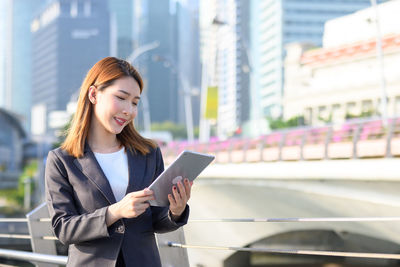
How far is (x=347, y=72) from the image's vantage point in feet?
137

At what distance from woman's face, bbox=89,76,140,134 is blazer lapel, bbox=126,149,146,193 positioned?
0.13m

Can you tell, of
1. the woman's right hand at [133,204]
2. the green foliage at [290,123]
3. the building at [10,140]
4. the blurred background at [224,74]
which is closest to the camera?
the woman's right hand at [133,204]

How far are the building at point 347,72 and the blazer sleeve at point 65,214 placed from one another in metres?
18.8

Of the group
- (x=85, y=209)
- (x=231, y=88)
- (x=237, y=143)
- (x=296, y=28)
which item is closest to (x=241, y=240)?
(x=237, y=143)

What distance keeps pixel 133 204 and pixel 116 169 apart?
1.18ft

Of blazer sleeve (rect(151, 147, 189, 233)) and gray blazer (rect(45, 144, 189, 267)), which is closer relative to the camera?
gray blazer (rect(45, 144, 189, 267))

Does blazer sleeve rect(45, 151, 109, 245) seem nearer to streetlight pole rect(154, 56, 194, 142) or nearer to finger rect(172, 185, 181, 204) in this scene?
finger rect(172, 185, 181, 204)

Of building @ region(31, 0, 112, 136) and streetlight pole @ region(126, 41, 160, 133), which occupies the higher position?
building @ region(31, 0, 112, 136)

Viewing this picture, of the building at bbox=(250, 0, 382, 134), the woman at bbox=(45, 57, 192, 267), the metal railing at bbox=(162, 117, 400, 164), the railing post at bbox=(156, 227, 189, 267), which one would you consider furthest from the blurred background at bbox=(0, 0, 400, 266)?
the railing post at bbox=(156, 227, 189, 267)

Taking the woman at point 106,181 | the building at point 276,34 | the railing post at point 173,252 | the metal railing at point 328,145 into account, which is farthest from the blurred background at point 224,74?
the railing post at point 173,252

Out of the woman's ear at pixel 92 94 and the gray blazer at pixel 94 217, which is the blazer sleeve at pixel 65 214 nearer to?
the gray blazer at pixel 94 217

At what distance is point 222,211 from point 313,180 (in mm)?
7108

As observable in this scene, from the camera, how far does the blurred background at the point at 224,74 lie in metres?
21.8

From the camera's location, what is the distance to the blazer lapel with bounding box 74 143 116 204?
9.44ft
